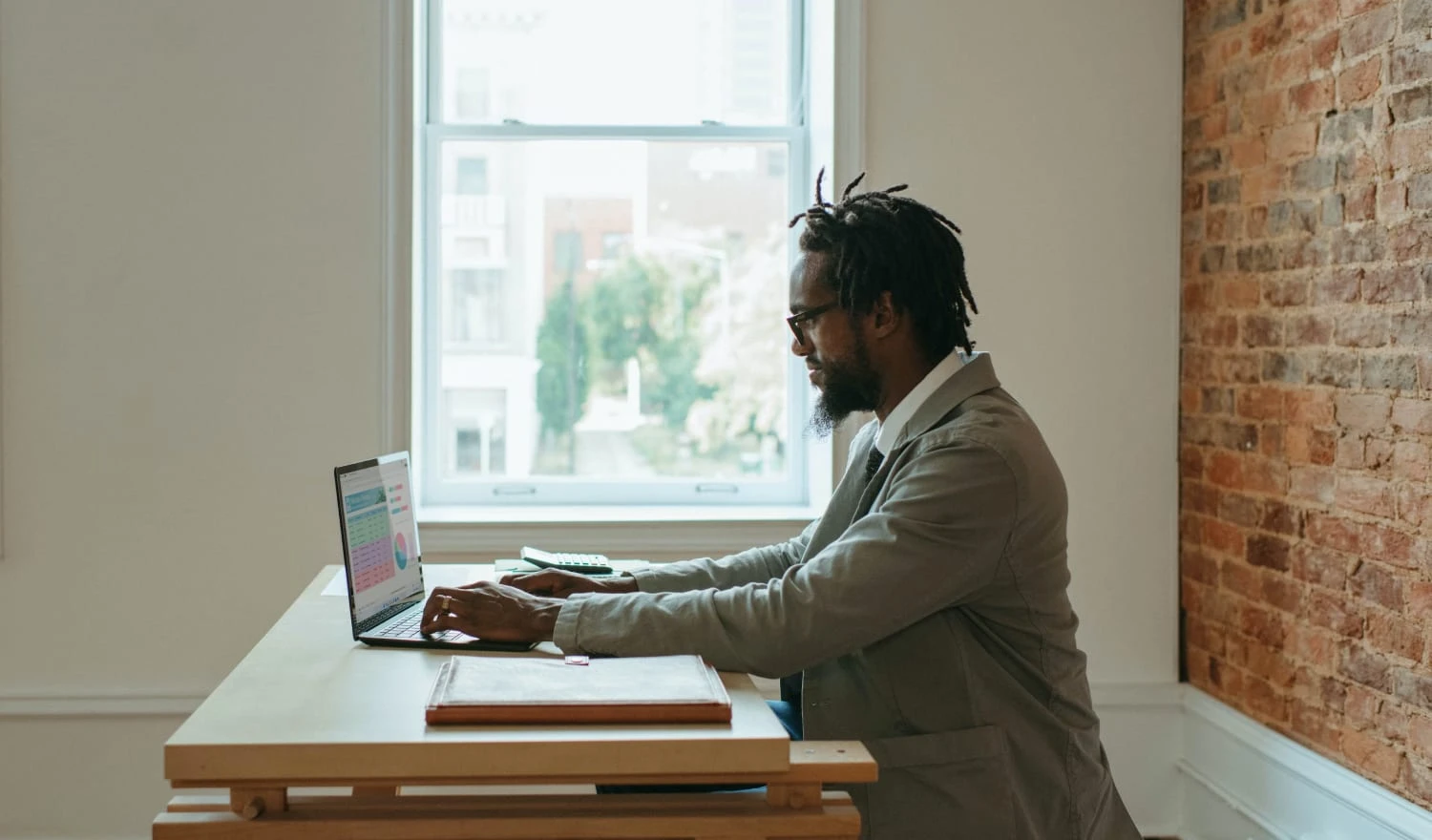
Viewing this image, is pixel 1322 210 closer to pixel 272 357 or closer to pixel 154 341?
pixel 272 357

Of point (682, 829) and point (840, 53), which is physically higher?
point (840, 53)

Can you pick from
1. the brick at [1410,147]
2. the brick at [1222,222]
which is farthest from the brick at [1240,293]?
the brick at [1410,147]

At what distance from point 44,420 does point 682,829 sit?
2317 millimetres

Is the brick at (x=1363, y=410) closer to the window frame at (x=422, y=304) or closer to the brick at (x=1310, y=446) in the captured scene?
the brick at (x=1310, y=446)

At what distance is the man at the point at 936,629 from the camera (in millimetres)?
1800

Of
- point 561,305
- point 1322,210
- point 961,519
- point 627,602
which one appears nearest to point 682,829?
point 627,602

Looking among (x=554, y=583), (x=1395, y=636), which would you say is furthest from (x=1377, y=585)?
(x=554, y=583)

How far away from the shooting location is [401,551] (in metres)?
2.21

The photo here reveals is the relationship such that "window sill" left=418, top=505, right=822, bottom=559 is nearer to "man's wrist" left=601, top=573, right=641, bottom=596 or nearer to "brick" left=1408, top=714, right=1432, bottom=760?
"man's wrist" left=601, top=573, right=641, bottom=596

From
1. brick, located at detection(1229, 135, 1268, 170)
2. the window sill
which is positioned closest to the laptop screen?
the window sill

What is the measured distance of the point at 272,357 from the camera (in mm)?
3260

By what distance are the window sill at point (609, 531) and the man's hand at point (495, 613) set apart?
142 centimetres

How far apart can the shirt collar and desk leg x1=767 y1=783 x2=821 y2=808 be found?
589 millimetres

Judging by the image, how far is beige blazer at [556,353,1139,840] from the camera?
1797 mm
